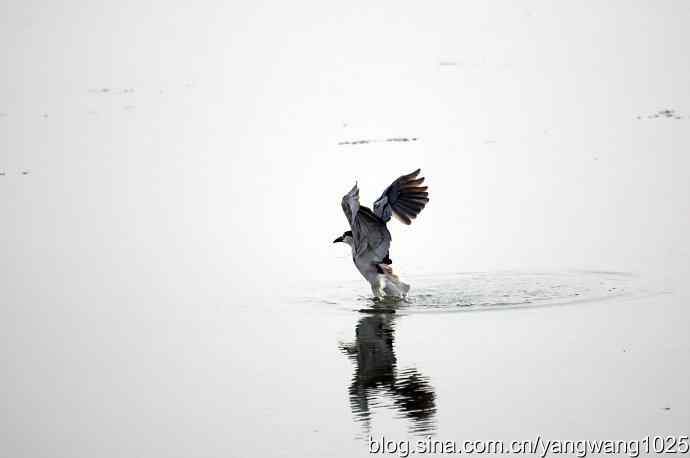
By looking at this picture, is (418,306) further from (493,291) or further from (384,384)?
(384,384)

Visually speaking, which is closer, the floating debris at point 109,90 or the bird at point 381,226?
the bird at point 381,226

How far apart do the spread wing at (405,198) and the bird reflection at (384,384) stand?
7.64 feet

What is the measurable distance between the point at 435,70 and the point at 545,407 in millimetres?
21269

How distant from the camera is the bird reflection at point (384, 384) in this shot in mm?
8445

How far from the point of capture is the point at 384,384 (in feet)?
30.2

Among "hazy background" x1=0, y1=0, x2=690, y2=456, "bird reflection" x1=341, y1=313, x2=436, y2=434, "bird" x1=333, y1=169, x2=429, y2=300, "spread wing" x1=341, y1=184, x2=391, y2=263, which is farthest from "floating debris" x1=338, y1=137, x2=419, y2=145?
"bird reflection" x1=341, y1=313, x2=436, y2=434

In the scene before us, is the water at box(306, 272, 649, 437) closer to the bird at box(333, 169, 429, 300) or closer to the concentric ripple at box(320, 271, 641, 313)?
the concentric ripple at box(320, 271, 641, 313)

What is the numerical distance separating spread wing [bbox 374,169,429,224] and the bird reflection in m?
2.33

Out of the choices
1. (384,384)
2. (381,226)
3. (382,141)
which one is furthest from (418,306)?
(382,141)

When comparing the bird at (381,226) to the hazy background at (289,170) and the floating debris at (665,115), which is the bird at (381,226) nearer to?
the hazy background at (289,170)

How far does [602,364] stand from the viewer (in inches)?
373

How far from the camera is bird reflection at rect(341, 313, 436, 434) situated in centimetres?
845

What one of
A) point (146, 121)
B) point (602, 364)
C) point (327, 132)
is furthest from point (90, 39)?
point (602, 364)

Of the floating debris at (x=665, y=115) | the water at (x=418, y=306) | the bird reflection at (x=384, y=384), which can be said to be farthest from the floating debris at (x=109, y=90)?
the bird reflection at (x=384, y=384)
